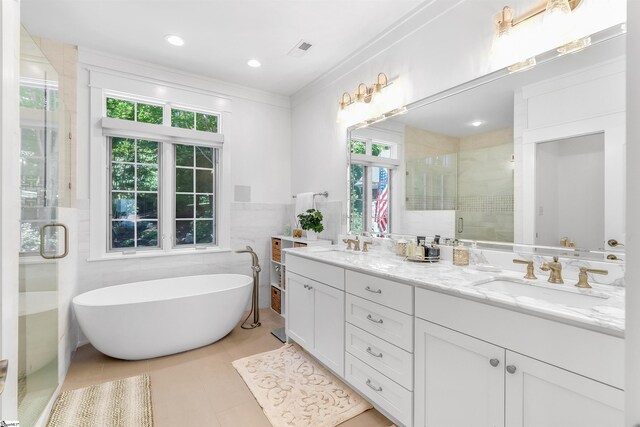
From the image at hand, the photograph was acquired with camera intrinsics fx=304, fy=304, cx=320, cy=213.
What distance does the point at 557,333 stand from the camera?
103 cm

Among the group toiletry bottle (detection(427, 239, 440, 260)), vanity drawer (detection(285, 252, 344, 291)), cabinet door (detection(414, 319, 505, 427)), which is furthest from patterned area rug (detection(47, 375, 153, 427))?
toiletry bottle (detection(427, 239, 440, 260))

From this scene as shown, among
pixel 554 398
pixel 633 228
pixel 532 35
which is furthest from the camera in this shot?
pixel 532 35

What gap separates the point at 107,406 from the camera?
1.91m

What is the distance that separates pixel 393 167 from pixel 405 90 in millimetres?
603

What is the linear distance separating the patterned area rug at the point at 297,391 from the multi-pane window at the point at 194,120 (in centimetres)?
251

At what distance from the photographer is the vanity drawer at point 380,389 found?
61.4 inches

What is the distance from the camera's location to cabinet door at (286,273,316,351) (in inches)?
93.6

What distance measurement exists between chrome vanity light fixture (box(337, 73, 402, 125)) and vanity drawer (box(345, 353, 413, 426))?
6.26 ft

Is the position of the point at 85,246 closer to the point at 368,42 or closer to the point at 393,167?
the point at 393,167

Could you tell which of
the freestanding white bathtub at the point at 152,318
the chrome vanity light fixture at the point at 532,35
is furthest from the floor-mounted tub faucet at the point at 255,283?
Answer: the chrome vanity light fixture at the point at 532,35

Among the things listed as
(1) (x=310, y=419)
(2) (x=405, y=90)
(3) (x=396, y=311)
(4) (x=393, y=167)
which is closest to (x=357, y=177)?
(4) (x=393, y=167)

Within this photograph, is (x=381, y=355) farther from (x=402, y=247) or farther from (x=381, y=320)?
(x=402, y=247)

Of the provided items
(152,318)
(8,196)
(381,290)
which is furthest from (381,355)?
(152,318)

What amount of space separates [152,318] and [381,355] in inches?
72.0
